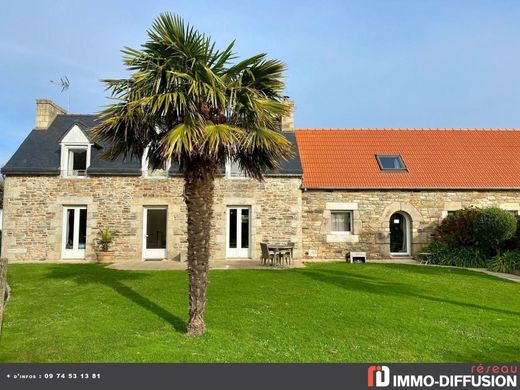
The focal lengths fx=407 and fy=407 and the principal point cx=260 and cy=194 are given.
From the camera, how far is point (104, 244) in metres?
16.4

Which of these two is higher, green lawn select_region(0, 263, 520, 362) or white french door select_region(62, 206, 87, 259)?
white french door select_region(62, 206, 87, 259)

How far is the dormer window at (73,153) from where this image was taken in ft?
56.2

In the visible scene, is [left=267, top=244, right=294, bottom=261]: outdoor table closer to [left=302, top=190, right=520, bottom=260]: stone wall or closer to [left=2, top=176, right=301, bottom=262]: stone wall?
[left=2, top=176, right=301, bottom=262]: stone wall

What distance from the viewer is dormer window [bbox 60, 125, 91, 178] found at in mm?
17141

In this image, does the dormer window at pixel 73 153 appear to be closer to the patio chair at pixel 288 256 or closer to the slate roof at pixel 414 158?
the patio chair at pixel 288 256

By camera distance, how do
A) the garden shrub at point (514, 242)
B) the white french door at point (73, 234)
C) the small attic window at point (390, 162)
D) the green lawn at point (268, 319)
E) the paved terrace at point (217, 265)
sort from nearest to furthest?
the green lawn at point (268, 319), the paved terrace at point (217, 265), the garden shrub at point (514, 242), the white french door at point (73, 234), the small attic window at point (390, 162)

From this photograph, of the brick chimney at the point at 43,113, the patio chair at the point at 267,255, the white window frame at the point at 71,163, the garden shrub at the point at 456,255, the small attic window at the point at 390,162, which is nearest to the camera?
the patio chair at the point at 267,255

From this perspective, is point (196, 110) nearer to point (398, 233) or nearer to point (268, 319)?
point (268, 319)

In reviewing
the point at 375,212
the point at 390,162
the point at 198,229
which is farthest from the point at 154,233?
the point at 390,162

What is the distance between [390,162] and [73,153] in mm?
14335

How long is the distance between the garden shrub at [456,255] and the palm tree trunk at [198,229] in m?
12.7

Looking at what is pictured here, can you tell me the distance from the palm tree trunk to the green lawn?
1.99 ft

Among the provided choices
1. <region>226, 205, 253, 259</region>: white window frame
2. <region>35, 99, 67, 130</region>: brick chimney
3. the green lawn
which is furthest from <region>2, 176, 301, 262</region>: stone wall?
the green lawn

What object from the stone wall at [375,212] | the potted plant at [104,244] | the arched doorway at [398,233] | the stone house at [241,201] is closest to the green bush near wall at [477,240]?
the stone wall at [375,212]
